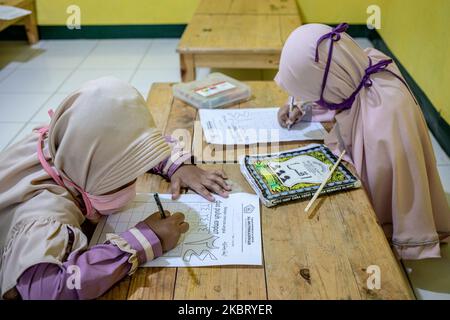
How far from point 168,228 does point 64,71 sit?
8.52ft

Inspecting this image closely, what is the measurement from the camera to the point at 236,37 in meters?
2.37

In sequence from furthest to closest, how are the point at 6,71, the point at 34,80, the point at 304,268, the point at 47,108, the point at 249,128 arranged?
the point at 6,71 < the point at 34,80 < the point at 47,108 < the point at 249,128 < the point at 304,268

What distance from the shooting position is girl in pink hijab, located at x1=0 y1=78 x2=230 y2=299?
75 centimetres

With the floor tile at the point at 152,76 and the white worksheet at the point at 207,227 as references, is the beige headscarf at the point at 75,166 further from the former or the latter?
the floor tile at the point at 152,76

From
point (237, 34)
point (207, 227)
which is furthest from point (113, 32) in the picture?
point (207, 227)

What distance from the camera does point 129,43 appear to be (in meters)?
3.65

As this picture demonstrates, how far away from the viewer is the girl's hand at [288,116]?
4.41 feet

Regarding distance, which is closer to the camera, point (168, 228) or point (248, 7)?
point (168, 228)

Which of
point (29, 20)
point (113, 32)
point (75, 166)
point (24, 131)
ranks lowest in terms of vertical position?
point (24, 131)

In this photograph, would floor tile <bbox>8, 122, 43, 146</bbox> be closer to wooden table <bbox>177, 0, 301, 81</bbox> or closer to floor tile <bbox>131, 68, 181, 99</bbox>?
floor tile <bbox>131, 68, 181, 99</bbox>

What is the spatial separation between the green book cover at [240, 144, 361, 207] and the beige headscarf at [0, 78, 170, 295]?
0.27m

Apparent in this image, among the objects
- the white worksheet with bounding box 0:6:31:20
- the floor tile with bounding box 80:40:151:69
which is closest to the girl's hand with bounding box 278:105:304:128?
the floor tile with bounding box 80:40:151:69

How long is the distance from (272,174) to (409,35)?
2.10m

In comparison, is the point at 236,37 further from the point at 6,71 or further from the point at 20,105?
the point at 6,71
